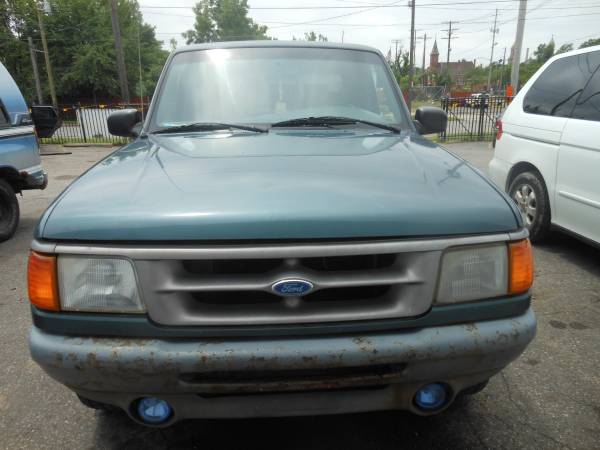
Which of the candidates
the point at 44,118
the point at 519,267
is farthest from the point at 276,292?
the point at 44,118

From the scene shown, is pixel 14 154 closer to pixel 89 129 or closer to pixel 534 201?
pixel 534 201

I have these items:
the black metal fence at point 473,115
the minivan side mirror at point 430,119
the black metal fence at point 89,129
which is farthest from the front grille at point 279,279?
the black metal fence at point 89,129

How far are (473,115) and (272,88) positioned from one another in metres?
15.6

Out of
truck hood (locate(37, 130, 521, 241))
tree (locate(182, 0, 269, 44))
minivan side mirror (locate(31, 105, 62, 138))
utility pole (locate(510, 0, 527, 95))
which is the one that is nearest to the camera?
truck hood (locate(37, 130, 521, 241))

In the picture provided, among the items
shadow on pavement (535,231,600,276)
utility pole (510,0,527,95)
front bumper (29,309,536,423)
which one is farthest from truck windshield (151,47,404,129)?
utility pole (510,0,527,95)

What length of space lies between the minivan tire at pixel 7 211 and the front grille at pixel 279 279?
16.0 feet

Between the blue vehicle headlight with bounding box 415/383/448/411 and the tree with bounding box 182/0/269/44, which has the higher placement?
the tree with bounding box 182/0/269/44

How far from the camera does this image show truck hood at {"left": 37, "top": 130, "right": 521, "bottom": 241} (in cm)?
145

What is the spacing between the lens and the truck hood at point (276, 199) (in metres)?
1.45

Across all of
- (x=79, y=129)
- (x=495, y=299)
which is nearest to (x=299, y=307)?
(x=495, y=299)

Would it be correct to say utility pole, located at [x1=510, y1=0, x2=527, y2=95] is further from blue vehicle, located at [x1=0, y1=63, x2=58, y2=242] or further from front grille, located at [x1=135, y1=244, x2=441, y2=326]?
front grille, located at [x1=135, y1=244, x2=441, y2=326]

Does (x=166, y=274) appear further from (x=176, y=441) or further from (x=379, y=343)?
(x=176, y=441)

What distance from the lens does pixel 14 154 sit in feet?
17.5

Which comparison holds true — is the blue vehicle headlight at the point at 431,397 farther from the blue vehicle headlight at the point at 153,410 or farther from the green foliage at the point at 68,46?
the green foliage at the point at 68,46
